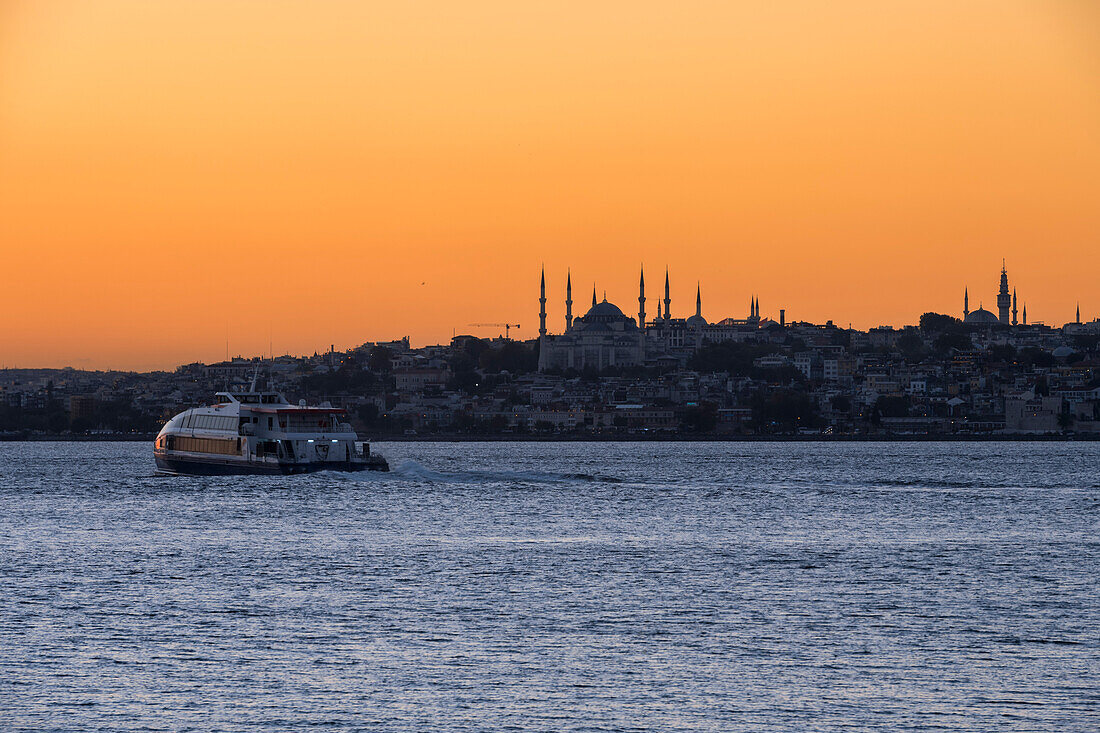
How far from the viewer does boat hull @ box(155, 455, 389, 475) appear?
62.2 meters

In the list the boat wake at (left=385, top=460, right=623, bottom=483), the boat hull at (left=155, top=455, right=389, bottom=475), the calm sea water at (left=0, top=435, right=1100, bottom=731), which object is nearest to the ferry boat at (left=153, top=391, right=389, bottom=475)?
the boat hull at (left=155, top=455, right=389, bottom=475)

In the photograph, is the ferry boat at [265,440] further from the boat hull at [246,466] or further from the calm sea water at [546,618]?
the calm sea water at [546,618]

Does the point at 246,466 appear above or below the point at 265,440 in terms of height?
below

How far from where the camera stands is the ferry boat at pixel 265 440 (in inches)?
2466

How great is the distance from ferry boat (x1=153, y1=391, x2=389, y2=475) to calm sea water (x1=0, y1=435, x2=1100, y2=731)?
25.8 feet

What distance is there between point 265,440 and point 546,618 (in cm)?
3682

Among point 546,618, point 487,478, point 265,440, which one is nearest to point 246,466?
point 265,440

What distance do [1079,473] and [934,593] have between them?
205ft

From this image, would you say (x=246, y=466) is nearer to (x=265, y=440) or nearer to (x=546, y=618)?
(x=265, y=440)

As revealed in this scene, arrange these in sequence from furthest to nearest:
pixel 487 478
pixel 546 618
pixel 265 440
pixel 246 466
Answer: pixel 487 478
pixel 246 466
pixel 265 440
pixel 546 618

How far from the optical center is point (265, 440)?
63.0 metres

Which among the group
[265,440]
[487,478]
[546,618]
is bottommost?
[546,618]

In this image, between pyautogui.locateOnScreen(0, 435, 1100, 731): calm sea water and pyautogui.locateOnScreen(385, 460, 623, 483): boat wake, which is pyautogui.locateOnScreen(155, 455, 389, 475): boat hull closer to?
pyautogui.locateOnScreen(385, 460, 623, 483): boat wake

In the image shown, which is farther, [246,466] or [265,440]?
[246,466]
